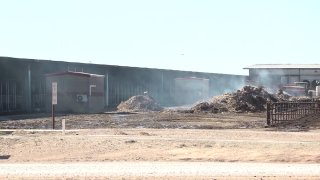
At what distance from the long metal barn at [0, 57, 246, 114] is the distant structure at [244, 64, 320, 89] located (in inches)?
269

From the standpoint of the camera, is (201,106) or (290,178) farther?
(201,106)

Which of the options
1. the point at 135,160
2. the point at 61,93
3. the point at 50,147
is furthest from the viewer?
the point at 61,93

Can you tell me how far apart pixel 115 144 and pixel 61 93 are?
2945cm

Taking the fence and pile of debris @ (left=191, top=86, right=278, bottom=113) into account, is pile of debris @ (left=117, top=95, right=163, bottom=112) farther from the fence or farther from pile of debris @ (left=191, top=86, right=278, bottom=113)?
the fence

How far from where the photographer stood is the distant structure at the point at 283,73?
92.5 m

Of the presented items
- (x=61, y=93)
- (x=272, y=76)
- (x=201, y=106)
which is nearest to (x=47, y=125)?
(x=61, y=93)

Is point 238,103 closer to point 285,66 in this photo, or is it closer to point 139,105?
point 139,105

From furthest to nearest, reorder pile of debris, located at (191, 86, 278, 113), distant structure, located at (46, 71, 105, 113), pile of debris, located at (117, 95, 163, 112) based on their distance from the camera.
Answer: pile of debris, located at (117, 95, 163, 112)
pile of debris, located at (191, 86, 278, 113)
distant structure, located at (46, 71, 105, 113)

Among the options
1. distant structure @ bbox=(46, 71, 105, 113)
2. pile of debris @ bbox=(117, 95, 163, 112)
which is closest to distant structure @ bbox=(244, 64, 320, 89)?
pile of debris @ bbox=(117, 95, 163, 112)

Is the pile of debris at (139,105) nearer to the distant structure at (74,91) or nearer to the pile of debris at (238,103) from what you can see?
the distant structure at (74,91)

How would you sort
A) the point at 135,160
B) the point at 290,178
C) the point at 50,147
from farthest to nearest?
1. the point at 50,147
2. the point at 135,160
3. the point at 290,178

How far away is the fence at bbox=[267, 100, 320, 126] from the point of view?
31891mm

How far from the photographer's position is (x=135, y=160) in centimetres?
1711

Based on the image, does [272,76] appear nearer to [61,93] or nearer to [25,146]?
[61,93]
